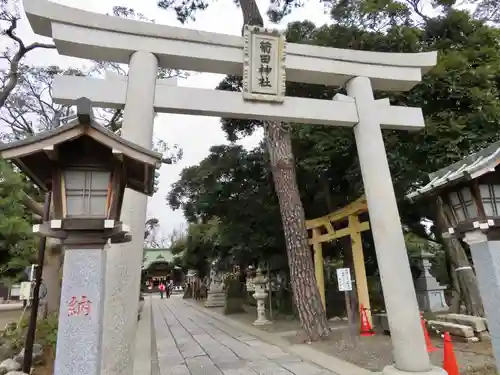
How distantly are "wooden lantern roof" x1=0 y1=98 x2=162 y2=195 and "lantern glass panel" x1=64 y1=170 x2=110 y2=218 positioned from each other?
128mm

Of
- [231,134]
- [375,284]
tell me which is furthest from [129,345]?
[375,284]

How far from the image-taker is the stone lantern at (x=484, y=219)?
3.66 m

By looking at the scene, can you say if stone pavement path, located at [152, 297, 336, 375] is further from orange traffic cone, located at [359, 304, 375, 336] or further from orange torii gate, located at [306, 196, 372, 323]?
orange torii gate, located at [306, 196, 372, 323]

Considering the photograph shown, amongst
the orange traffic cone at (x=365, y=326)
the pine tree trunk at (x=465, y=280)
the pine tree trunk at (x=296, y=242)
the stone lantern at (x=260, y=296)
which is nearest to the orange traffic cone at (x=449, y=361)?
the pine tree trunk at (x=296, y=242)

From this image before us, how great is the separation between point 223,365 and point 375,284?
9.54m

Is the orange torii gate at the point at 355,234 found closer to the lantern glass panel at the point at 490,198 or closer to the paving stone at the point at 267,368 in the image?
the paving stone at the point at 267,368

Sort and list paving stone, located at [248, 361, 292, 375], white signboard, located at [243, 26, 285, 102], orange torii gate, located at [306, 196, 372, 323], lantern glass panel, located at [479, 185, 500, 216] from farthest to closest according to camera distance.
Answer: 1. orange torii gate, located at [306, 196, 372, 323]
2. paving stone, located at [248, 361, 292, 375]
3. white signboard, located at [243, 26, 285, 102]
4. lantern glass panel, located at [479, 185, 500, 216]

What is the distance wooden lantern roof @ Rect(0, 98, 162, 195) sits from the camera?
2.83 m

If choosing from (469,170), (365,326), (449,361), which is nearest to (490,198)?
(469,170)

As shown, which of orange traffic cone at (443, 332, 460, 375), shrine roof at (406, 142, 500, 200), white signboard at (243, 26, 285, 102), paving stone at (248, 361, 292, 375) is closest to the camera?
shrine roof at (406, 142, 500, 200)

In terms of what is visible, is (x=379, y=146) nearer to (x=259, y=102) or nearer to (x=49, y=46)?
(x=259, y=102)

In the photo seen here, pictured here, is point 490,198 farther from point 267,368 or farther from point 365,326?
point 365,326

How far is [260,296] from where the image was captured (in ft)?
40.7

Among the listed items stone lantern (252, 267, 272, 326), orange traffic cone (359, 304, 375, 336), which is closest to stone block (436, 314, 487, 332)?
orange traffic cone (359, 304, 375, 336)
